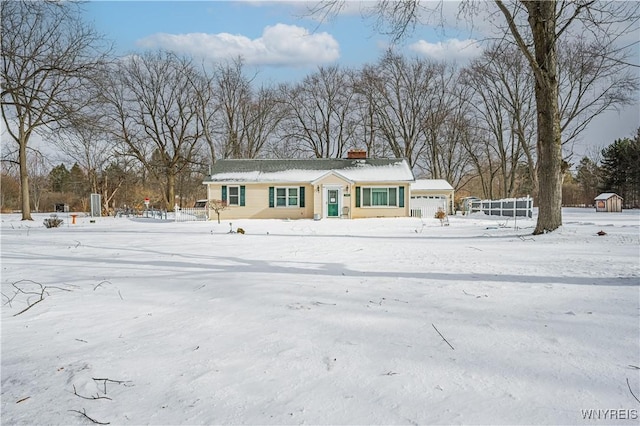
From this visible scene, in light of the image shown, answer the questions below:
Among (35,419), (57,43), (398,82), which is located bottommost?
(35,419)

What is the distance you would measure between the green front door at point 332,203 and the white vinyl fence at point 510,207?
10723 mm

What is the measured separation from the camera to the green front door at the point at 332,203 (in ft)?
78.8

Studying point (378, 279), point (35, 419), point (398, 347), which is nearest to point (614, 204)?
point (378, 279)

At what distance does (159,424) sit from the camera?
6.05ft

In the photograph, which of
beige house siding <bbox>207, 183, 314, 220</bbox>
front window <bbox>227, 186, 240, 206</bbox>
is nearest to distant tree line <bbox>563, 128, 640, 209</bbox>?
beige house siding <bbox>207, 183, 314, 220</bbox>

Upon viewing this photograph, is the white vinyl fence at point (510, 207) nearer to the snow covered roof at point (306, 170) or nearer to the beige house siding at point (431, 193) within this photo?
the beige house siding at point (431, 193)

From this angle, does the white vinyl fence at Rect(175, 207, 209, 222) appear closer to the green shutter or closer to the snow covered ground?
the green shutter

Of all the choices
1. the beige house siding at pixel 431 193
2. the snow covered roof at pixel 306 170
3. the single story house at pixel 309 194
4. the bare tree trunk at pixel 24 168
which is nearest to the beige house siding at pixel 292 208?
the single story house at pixel 309 194

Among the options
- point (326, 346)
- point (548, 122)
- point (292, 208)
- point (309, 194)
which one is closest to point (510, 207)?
point (309, 194)

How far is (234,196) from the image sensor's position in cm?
2445

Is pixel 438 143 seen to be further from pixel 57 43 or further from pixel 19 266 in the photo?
pixel 19 266

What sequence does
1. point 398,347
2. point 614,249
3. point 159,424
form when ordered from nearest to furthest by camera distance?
point 159,424, point 398,347, point 614,249

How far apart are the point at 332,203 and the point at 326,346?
21467 millimetres

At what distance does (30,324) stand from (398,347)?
10.4ft
